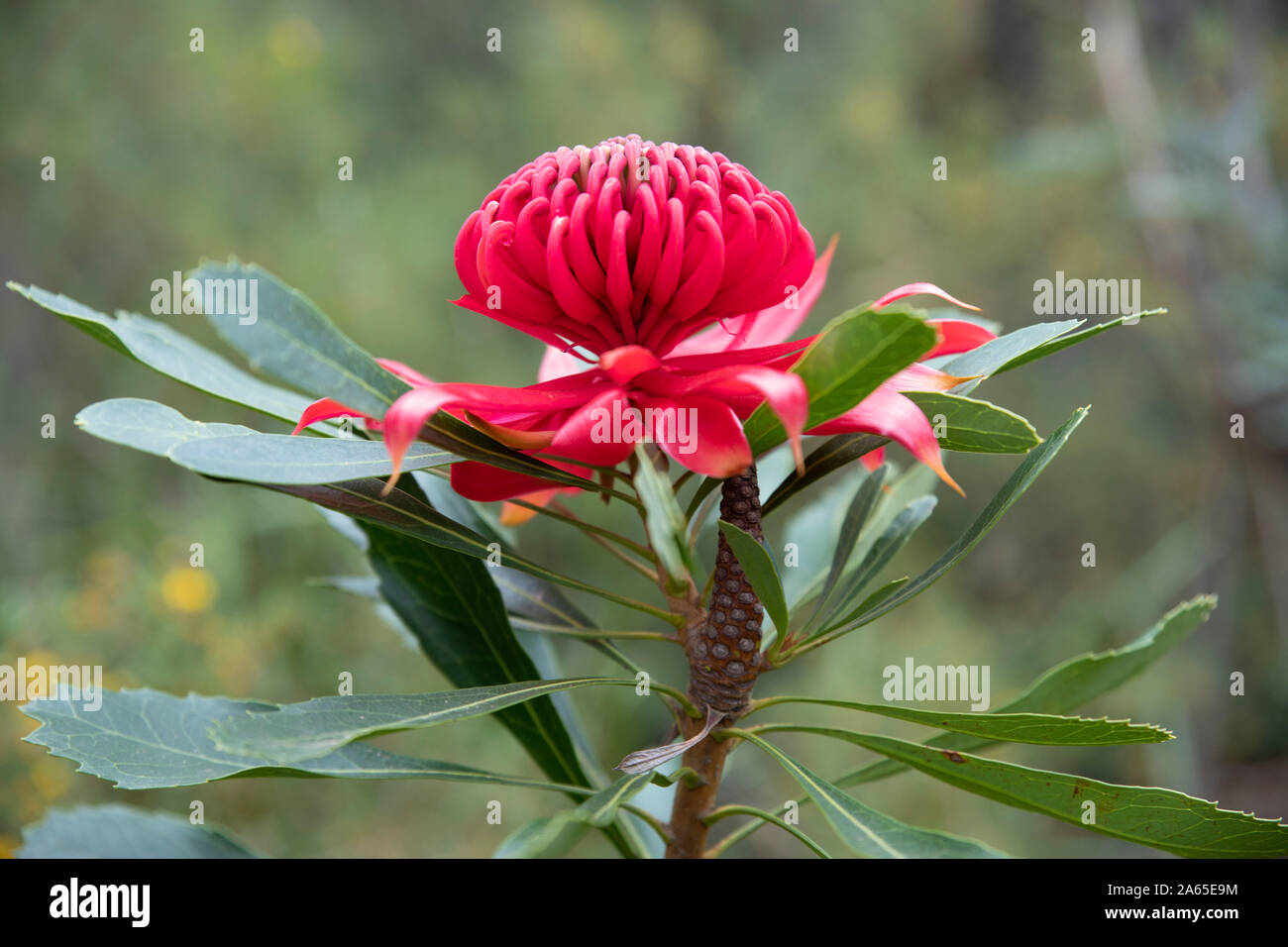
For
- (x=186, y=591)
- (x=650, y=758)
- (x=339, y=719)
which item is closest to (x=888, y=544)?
(x=650, y=758)

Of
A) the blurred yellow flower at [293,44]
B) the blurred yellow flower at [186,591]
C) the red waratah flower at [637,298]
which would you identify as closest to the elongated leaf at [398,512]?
the red waratah flower at [637,298]

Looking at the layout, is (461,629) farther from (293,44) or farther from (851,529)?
(293,44)

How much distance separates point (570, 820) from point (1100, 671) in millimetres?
436

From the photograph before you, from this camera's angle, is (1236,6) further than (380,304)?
No

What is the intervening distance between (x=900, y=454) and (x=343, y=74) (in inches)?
86.3

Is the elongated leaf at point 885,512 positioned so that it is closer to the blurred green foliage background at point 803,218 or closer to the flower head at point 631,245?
the flower head at point 631,245

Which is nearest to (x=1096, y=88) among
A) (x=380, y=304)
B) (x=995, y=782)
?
(x=380, y=304)

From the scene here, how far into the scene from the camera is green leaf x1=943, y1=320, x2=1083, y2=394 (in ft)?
1.71

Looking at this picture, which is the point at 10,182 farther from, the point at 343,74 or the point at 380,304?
the point at 380,304

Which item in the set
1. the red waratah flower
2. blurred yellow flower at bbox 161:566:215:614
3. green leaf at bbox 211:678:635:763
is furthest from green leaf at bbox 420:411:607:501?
blurred yellow flower at bbox 161:566:215:614

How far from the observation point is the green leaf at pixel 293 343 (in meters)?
0.47

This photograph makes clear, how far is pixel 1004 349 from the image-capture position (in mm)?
547

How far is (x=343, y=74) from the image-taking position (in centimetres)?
304

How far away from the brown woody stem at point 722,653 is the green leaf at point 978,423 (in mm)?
120
